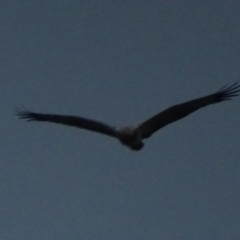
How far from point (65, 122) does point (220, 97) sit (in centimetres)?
370

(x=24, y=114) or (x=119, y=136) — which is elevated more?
(x=24, y=114)

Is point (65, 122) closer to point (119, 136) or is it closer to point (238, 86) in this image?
point (119, 136)

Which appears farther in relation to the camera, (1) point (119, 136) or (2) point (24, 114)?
(2) point (24, 114)

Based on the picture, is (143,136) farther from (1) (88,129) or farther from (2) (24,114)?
(2) (24,114)

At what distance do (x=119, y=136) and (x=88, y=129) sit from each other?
1.03m

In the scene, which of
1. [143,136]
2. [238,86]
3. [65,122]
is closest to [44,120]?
[65,122]

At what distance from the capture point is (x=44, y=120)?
30922 mm

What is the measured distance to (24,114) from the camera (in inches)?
1262

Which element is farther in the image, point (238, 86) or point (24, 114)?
point (24, 114)

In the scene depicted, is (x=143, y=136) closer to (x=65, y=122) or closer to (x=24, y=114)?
(x=65, y=122)

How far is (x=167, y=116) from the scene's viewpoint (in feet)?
95.7

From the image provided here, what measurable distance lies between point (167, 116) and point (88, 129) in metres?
1.97

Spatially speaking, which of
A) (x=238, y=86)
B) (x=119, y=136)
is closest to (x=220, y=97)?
(x=238, y=86)

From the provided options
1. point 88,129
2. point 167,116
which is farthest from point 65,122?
point 167,116
